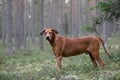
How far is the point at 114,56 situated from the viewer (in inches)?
535

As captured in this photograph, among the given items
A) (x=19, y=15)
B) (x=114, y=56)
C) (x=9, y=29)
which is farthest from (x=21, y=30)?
(x=114, y=56)

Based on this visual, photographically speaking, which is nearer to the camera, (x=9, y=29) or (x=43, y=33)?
(x=43, y=33)

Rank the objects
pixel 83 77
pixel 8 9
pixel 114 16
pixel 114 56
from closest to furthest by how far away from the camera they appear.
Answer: pixel 83 77
pixel 114 16
pixel 114 56
pixel 8 9

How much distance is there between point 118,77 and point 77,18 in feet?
148

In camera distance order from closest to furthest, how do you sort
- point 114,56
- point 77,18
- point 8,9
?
point 114,56, point 8,9, point 77,18

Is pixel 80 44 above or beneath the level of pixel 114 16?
beneath

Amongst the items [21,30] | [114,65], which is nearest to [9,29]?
[21,30]

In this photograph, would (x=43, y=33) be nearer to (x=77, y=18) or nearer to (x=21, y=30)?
(x=21, y=30)

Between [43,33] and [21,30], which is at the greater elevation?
[43,33]

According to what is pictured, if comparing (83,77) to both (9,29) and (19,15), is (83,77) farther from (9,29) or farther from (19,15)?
(19,15)

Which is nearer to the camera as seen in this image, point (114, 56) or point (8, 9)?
point (114, 56)

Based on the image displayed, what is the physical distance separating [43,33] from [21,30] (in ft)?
87.8

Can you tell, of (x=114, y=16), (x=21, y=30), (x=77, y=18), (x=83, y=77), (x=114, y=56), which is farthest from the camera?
(x=77, y=18)

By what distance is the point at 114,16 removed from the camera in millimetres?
12617
